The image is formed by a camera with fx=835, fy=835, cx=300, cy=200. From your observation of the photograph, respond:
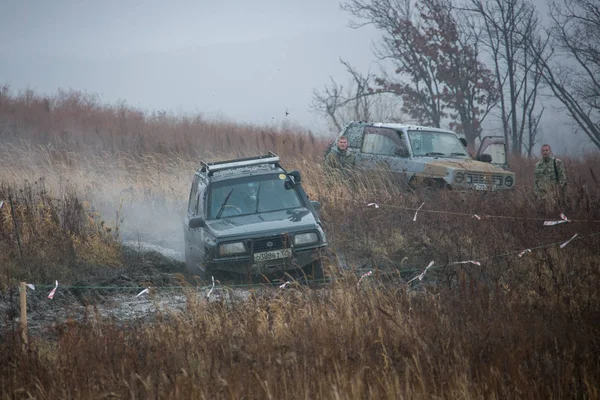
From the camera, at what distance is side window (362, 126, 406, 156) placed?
17766 millimetres

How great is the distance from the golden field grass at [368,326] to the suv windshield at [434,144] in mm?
2712

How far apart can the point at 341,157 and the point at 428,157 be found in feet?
7.37

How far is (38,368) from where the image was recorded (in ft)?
21.2

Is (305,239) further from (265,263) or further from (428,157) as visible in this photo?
(428,157)

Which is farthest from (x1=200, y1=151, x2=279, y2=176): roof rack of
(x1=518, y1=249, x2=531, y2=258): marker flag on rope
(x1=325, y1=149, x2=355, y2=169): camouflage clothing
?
(x1=325, y1=149, x2=355, y2=169): camouflage clothing

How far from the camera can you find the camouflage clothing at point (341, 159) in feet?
60.8

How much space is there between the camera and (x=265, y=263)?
11039mm

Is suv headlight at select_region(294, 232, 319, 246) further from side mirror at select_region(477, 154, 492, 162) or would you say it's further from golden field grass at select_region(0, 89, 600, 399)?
side mirror at select_region(477, 154, 492, 162)

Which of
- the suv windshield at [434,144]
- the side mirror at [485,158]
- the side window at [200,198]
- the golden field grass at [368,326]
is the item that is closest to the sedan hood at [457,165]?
the side mirror at [485,158]

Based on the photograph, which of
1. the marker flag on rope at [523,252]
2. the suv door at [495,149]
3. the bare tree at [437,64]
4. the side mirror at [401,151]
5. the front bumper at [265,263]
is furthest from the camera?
the bare tree at [437,64]

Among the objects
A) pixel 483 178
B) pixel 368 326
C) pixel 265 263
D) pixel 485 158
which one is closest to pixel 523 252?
pixel 265 263

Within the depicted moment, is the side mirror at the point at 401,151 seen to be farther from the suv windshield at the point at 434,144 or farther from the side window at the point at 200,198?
the side window at the point at 200,198

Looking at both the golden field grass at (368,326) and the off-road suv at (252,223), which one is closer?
the golden field grass at (368,326)

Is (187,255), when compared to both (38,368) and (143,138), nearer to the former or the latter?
(38,368)
